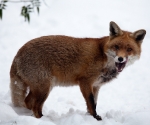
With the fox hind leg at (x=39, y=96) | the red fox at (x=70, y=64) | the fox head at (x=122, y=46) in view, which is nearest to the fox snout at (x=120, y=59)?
the fox head at (x=122, y=46)

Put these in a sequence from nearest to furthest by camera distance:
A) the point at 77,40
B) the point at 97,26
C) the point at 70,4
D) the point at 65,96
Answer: the point at 77,40, the point at 65,96, the point at 97,26, the point at 70,4

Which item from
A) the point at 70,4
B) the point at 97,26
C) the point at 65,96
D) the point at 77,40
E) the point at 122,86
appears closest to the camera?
the point at 77,40

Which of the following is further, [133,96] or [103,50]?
[133,96]

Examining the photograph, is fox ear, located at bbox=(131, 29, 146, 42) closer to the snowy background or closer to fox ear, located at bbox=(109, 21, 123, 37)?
fox ear, located at bbox=(109, 21, 123, 37)

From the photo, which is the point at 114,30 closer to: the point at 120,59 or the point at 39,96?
the point at 120,59

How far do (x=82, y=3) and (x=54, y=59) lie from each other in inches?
401

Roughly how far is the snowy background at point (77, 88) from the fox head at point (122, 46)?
1.13 m

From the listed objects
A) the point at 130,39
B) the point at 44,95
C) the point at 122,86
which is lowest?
the point at 122,86

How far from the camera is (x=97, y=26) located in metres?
14.3

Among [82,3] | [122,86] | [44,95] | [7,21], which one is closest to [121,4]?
[82,3]

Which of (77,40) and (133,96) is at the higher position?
(77,40)

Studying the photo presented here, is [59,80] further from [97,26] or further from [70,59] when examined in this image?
[97,26]

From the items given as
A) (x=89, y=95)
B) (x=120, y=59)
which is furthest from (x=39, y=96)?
(x=120, y=59)

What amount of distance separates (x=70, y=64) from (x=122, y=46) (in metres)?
1.22
